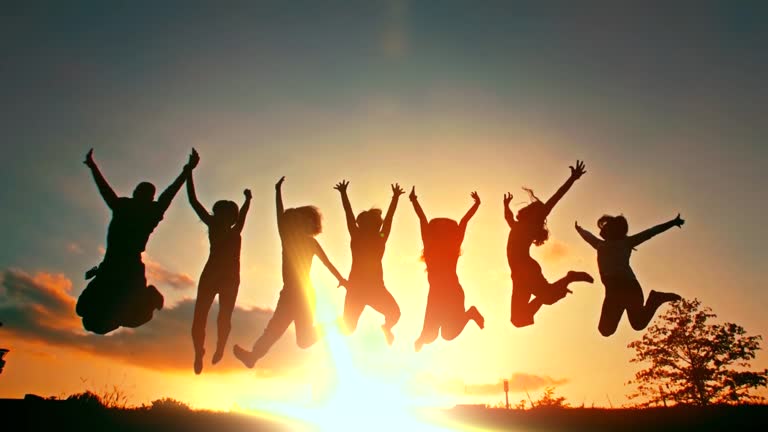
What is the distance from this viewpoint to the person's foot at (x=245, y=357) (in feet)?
31.5

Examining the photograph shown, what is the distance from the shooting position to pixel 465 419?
29.7 ft

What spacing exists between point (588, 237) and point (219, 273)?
7.42 meters

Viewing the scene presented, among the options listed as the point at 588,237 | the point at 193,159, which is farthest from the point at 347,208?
the point at 588,237

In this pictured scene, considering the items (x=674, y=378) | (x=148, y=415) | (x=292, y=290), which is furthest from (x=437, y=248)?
(x=674, y=378)

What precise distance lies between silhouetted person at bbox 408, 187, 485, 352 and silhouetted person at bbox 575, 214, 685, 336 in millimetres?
2543

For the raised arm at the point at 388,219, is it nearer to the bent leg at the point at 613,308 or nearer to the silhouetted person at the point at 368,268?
the silhouetted person at the point at 368,268

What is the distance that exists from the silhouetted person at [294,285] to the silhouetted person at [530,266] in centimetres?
343

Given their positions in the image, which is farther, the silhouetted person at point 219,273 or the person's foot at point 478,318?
the person's foot at point 478,318

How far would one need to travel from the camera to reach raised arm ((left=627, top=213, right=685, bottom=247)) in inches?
406

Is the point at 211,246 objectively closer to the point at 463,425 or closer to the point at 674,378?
the point at 463,425

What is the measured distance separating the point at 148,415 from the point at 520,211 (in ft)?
24.8

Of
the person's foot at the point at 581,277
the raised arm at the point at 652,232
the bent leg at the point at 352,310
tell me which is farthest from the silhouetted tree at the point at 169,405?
the raised arm at the point at 652,232

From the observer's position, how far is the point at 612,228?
11172 mm

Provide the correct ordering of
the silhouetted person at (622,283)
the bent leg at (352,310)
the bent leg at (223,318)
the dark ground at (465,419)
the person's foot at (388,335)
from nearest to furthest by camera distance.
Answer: the dark ground at (465,419), the bent leg at (223,318), the bent leg at (352,310), the person's foot at (388,335), the silhouetted person at (622,283)
